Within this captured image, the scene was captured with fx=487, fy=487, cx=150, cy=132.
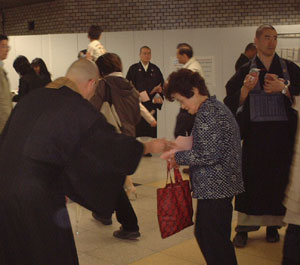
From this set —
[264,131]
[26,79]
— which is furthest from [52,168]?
[26,79]

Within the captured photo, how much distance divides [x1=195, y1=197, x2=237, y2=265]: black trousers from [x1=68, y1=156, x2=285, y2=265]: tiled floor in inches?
37.8

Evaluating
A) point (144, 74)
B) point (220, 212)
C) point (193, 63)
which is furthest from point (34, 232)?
point (144, 74)

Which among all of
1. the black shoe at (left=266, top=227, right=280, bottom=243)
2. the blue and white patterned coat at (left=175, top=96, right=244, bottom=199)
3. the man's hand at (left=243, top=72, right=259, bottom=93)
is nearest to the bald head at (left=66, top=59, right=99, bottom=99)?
the blue and white patterned coat at (left=175, top=96, right=244, bottom=199)

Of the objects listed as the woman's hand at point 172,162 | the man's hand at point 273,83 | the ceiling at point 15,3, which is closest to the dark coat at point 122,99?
the man's hand at point 273,83

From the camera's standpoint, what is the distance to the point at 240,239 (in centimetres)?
408

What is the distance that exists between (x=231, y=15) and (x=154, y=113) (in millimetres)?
4449

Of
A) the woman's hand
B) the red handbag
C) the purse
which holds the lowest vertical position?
the red handbag

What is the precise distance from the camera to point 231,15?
11734 mm

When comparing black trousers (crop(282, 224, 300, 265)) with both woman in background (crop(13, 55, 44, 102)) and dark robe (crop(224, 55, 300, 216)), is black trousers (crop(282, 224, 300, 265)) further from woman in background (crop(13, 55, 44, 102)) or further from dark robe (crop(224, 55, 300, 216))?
woman in background (crop(13, 55, 44, 102))

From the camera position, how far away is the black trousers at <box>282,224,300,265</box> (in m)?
2.83

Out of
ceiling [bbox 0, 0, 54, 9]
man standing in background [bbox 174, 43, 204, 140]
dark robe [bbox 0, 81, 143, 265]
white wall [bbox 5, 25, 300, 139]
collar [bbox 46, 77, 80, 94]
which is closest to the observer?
dark robe [bbox 0, 81, 143, 265]

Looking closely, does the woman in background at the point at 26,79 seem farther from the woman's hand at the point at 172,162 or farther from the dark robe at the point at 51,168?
the dark robe at the point at 51,168

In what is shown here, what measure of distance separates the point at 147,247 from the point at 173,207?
1276 mm

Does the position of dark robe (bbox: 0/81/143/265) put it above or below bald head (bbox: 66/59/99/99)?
below
